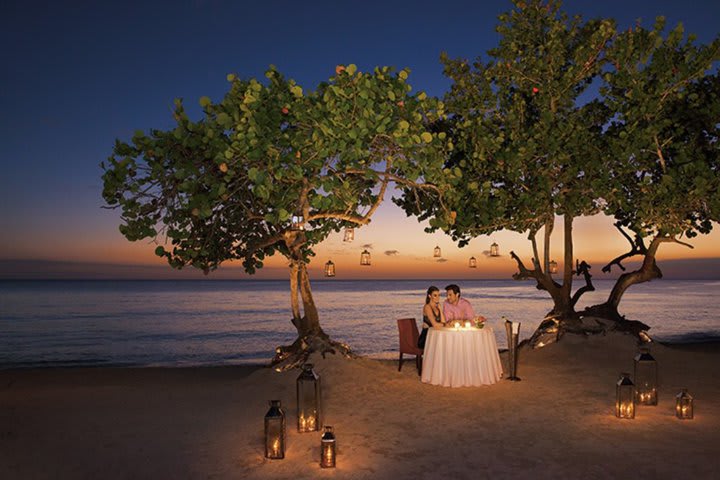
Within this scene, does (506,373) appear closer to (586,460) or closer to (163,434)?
(586,460)

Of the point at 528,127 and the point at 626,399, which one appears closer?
the point at 626,399

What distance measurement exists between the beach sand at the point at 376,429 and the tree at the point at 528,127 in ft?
10.8

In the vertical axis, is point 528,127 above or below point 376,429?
above

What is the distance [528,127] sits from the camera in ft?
37.9

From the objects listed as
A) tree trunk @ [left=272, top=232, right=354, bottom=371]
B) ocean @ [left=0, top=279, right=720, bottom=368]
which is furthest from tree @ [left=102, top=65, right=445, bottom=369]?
ocean @ [left=0, top=279, right=720, bottom=368]

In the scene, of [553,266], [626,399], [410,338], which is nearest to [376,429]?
[626,399]

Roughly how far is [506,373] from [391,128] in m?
4.83

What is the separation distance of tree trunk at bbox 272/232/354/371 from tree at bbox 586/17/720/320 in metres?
5.86

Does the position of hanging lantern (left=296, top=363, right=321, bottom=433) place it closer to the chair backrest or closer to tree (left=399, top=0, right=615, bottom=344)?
the chair backrest

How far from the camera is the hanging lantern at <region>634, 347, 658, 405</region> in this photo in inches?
273

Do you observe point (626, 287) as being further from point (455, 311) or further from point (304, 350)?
point (304, 350)

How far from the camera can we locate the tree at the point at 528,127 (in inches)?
431

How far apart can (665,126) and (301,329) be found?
7420 mm

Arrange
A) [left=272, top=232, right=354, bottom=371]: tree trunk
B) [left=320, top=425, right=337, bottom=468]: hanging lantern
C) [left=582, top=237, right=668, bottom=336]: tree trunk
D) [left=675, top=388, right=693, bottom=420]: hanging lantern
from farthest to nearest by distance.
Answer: [left=582, top=237, right=668, bottom=336]: tree trunk
[left=272, top=232, right=354, bottom=371]: tree trunk
[left=675, top=388, right=693, bottom=420]: hanging lantern
[left=320, top=425, right=337, bottom=468]: hanging lantern
